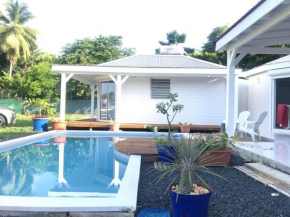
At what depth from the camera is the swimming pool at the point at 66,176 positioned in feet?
9.04

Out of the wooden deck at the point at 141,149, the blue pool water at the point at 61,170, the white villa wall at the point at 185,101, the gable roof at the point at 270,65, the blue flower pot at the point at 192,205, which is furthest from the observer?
the white villa wall at the point at 185,101

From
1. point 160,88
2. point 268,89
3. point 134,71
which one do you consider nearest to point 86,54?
point 160,88

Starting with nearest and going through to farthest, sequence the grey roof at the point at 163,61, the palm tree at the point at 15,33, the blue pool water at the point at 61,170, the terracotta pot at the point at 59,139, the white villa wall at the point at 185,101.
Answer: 1. the blue pool water at the point at 61,170
2. the terracotta pot at the point at 59,139
3. the white villa wall at the point at 185,101
4. the grey roof at the point at 163,61
5. the palm tree at the point at 15,33

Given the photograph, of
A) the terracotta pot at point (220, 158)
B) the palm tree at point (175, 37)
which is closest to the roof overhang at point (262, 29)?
the terracotta pot at point (220, 158)

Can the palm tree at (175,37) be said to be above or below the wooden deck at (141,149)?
above

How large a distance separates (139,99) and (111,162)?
21.1 feet

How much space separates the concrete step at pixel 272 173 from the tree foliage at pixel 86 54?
22.0m

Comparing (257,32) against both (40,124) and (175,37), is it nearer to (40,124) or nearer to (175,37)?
(40,124)

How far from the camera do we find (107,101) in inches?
533

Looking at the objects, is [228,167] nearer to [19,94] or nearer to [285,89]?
[285,89]

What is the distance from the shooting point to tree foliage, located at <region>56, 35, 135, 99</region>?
83.7 ft

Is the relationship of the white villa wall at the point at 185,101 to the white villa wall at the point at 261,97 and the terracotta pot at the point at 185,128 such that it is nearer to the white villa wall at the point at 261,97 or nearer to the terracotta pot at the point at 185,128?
the white villa wall at the point at 261,97

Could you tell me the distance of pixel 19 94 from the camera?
23.3 meters

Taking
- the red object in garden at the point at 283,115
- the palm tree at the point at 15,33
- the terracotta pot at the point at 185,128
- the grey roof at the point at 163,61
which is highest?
the palm tree at the point at 15,33
